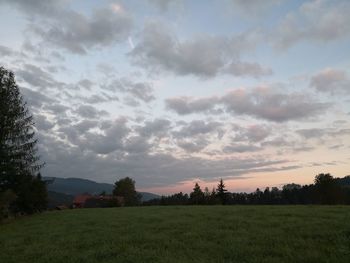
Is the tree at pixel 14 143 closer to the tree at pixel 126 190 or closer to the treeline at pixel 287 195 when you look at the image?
the treeline at pixel 287 195

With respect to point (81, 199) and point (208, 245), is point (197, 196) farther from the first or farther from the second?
point (208, 245)

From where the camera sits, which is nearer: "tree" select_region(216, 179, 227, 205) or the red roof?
"tree" select_region(216, 179, 227, 205)

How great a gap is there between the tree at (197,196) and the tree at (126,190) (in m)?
32.9

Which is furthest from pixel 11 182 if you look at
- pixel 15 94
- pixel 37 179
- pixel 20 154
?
pixel 37 179

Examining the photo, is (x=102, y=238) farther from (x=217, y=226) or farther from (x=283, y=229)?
(x=283, y=229)

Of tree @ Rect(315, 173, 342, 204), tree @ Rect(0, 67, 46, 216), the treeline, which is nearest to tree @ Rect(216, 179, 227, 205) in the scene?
the treeline

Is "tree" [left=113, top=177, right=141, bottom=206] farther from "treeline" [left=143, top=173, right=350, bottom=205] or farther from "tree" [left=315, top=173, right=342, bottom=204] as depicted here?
"tree" [left=315, top=173, right=342, bottom=204]

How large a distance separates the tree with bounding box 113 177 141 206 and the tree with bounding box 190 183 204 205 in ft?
108

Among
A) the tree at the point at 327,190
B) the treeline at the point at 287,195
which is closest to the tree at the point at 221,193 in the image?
the treeline at the point at 287,195

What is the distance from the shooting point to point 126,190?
12638cm

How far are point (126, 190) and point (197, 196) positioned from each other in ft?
143

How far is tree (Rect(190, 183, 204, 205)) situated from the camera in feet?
279

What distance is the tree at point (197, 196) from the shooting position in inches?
3354

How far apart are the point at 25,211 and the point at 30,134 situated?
539 inches
